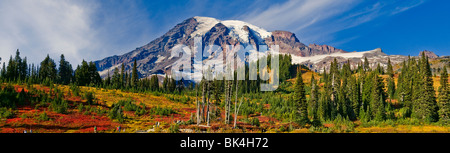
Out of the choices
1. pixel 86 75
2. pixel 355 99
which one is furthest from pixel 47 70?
pixel 355 99

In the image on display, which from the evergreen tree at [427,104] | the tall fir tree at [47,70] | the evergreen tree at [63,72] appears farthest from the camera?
the evergreen tree at [63,72]

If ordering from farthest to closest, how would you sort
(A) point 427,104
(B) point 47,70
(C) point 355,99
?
(B) point 47,70, (C) point 355,99, (A) point 427,104

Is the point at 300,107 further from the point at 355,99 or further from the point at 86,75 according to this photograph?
the point at 86,75

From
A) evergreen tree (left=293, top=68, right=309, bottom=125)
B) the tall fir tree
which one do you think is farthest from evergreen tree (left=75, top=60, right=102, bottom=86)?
evergreen tree (left=293, top=68, right=309, bottom=125)

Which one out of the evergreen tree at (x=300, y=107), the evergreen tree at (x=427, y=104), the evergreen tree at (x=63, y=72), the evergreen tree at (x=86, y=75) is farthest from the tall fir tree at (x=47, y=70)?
the evergreen tree at (x=427, y=104)

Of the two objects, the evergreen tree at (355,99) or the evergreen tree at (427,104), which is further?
the evergreen tree at (355,99)

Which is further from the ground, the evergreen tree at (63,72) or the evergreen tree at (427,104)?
the evergreen tree at (63,72)

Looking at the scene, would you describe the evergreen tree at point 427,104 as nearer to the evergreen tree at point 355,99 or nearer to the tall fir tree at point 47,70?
the evergreen tree at point 355,99

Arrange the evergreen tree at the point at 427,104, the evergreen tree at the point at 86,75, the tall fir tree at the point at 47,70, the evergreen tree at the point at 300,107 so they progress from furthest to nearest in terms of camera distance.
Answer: the tall fir tree at the point at 47,70, the evergreen tree at the point at 86,75, the evergreen tree at the point at 427,104, the evergreen tree at the point at 300,107

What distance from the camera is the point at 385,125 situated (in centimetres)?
5072

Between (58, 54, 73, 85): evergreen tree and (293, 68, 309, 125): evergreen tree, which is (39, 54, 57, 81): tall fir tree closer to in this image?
(58, 54, 73, 85): evergreen tree
